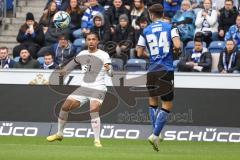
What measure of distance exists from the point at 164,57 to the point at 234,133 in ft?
17.0

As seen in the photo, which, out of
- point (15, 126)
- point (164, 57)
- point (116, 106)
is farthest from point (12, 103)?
point (164, 57)

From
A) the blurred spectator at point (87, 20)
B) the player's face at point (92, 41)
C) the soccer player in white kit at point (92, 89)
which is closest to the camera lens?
the player's face at point (92, 41)

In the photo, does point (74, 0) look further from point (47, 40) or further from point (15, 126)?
point (15, 126)

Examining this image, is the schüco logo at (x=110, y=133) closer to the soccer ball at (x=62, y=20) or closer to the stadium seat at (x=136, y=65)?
the stadium seat at (x=136, y=65)

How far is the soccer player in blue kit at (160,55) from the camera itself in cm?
1488

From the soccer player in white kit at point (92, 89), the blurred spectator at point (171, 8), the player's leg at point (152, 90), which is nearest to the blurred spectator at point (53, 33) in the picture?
the blurred spectator at point (171, 8)

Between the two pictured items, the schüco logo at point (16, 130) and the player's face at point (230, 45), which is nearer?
the schüco logo at point (16, 130)

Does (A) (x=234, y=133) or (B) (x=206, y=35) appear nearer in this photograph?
(A) (x=234, y=133)

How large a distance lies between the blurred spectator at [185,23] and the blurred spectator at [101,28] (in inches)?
72.7

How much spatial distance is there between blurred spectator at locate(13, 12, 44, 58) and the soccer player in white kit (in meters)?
6.89

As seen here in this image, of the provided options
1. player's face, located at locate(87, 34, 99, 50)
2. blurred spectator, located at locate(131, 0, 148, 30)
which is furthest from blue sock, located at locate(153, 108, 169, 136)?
blurred spectator, located at locate(131, 0, 148, 30)

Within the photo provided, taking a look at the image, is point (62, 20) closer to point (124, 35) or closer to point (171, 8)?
point (124, 35)

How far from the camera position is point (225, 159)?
13000 millimetres

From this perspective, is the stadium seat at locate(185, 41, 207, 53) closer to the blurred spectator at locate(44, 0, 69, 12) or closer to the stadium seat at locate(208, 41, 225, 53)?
the stadium seat at locate(208, 41, 225, 53)
